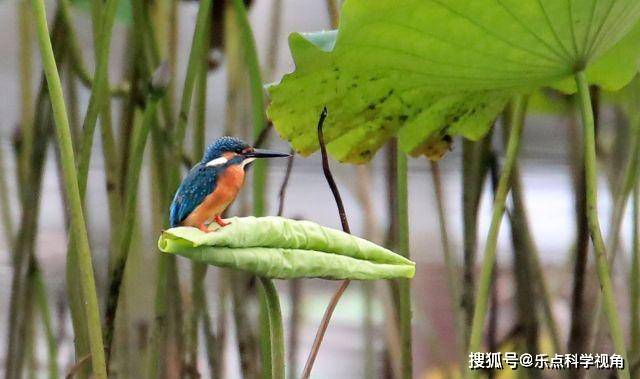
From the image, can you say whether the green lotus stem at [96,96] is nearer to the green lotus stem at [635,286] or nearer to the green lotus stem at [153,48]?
the green lotus stem at [153,48]

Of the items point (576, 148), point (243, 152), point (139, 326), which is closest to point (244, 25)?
point (243, 152)

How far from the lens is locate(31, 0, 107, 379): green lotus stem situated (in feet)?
1.10

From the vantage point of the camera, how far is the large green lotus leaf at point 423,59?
0.43 m

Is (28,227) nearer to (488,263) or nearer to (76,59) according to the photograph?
(76,59)

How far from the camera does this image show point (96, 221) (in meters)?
0.88

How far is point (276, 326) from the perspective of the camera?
1.04 feet

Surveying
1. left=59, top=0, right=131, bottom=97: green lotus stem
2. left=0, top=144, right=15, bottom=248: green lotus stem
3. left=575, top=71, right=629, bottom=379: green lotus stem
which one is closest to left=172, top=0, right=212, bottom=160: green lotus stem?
left=59, top=0, right=131, bottom=97: green lotus stem

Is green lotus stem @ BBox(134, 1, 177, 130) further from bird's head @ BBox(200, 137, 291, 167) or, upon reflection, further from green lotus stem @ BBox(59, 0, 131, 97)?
bird's head @ BBox(200, 137, 291, 167)

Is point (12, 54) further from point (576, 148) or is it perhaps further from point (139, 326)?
point (576, 148)

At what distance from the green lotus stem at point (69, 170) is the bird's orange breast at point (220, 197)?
0.06m

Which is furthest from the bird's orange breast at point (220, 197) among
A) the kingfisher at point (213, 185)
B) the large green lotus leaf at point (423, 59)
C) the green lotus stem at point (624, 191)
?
the green lotus stem at point (624, 191)

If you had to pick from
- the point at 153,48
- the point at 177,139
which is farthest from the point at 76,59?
the point at 177,139

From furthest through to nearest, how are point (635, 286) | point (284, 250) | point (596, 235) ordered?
1. point (635, 286)
2. point (596, 235)
3. point (284, 250)

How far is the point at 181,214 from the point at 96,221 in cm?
60
